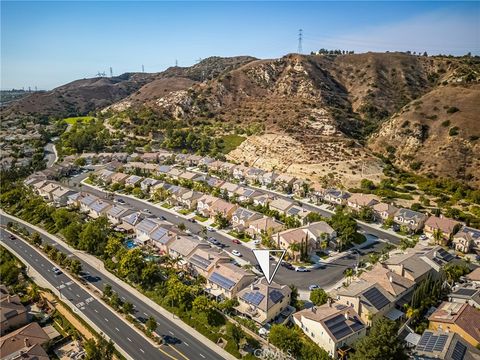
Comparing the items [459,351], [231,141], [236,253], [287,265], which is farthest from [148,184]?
[459,351]

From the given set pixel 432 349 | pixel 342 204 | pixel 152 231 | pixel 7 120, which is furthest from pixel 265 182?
pixel 7 120

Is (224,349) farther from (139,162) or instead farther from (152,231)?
(139,162)

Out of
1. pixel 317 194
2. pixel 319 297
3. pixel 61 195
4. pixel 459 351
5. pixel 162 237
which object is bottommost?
pixel 459 351

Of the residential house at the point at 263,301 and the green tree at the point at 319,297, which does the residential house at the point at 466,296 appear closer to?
the green tree at the point at 319,297

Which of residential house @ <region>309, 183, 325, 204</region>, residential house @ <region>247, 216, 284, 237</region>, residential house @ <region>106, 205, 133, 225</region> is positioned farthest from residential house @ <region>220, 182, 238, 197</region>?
residential house @ <region>106, 205, 133, 225</region>

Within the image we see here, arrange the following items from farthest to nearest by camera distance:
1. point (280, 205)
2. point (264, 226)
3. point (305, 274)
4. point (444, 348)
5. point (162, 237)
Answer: point (280, 205)
point (264, 226)
point (162, 237)
point (305, 274)
point (444, 348)

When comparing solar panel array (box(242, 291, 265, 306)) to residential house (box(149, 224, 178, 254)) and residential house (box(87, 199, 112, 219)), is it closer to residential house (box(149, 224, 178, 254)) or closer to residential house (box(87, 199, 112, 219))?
residential house (box(149, 224, 178, 254))

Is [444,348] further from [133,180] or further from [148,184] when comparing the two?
[133,180]
